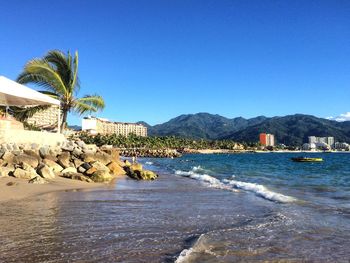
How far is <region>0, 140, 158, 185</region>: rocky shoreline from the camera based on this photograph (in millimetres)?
14992

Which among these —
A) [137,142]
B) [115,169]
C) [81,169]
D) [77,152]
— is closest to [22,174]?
[81,169]

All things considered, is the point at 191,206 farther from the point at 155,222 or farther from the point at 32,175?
the point at 32,175

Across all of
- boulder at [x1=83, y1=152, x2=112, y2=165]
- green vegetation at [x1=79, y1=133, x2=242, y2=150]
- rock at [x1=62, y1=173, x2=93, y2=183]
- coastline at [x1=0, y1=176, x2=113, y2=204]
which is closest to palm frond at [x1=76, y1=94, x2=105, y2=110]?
boulder at [x1=83, y1=152, x2=112, y2=165]

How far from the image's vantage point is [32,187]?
13.2m

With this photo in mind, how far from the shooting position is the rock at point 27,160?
55.4 feet

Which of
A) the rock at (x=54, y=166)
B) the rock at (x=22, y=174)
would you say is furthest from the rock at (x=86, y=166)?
the rock at (x=22, y=174)

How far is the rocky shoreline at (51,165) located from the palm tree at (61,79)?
3.67m

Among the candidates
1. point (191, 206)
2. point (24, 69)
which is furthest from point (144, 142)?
point (191, 206)

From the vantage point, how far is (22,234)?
22.5 ft

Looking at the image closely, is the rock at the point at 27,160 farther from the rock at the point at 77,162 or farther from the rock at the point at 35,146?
the rock at the point at 77,162

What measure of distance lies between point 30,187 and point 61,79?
13.0 metres

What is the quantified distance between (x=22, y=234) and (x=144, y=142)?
152 metres

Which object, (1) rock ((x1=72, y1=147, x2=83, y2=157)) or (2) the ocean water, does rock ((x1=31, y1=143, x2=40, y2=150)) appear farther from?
(2) the ocean water

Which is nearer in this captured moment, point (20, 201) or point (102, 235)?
point (102, 235)
